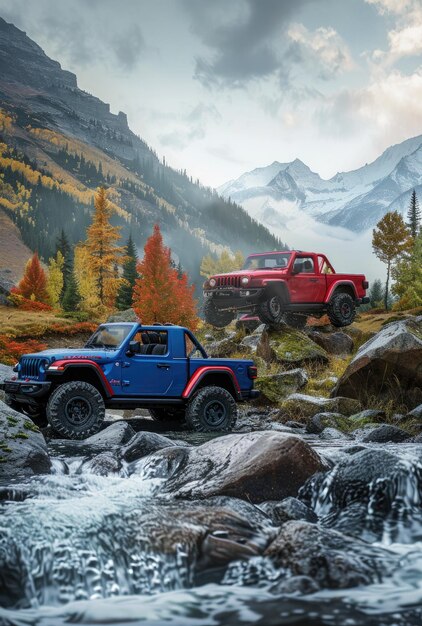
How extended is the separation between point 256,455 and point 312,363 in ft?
37.1

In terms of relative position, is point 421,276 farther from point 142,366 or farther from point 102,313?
point 142,366

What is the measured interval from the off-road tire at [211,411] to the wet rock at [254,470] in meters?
3.88

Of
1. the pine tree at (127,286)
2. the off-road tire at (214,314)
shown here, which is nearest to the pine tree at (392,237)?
the pine tree at (127,286)

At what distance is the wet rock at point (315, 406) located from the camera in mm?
12781

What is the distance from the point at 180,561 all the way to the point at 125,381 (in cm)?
607

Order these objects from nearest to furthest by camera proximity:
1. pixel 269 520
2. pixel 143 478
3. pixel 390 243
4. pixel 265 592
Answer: pixel 265 592 < pixel 269 520 < pixel 143 478 < pixel 390 243

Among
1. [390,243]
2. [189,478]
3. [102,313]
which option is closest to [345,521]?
[189,478]

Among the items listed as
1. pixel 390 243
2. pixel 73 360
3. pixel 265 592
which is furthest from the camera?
pixel 390 243

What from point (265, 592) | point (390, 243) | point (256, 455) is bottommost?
point (265, 592)

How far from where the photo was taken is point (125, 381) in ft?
35.0

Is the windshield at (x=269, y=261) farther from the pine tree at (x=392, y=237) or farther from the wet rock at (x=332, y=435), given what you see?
the pine tree at (x=392, y=237)

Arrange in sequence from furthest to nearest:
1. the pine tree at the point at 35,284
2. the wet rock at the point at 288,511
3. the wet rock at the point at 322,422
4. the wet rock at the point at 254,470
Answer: the pine tree at the point at 35,284
the wet rock at the point at 322,422
the wet rock at the point at 254,470
the wet rock at the point at 288,511

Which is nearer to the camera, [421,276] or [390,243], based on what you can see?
[421,276]

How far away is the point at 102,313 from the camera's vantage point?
40969mm
